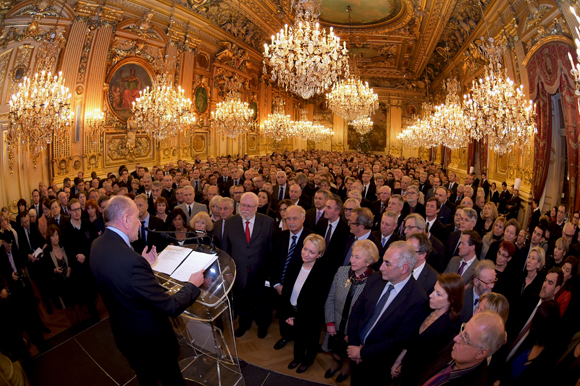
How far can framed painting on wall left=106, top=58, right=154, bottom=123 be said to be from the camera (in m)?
12.1

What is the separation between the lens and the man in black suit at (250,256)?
4758 mm

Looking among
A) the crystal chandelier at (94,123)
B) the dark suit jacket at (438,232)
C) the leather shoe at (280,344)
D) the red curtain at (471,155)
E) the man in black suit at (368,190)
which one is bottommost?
the leather shoe at (280,344)

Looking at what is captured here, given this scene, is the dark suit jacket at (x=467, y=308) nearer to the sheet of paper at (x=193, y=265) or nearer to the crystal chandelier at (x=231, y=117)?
the sheet of paper at (x=193, y=265)

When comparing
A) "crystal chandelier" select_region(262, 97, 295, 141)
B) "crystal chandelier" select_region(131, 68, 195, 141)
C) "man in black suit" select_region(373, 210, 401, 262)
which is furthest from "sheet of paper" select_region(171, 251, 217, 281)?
"crystal chandelier" select_region(262, 97, 295, 141)

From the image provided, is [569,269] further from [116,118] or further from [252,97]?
[252,97]

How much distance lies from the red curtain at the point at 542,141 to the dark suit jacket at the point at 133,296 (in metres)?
10.2

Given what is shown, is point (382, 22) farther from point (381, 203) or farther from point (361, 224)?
point (361, 224)

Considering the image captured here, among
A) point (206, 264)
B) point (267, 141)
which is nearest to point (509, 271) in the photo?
point (206, 264)

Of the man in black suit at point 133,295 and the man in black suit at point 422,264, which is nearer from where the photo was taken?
the man in black suit at point 133,295

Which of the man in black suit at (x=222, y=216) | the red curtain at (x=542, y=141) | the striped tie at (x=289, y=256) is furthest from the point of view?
the red curtain at (x=542, y=141)

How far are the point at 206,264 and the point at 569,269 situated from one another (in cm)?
412

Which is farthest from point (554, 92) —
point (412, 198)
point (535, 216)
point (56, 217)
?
point (56, 217)

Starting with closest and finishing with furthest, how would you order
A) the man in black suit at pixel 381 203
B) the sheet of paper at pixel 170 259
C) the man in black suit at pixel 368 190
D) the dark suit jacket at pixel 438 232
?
the sheet of paper at pixel 170 259
the dark suit jacket at pixel 438 232
the man in black suit at pixel 381 203
the man in black suit at pixel 368 190

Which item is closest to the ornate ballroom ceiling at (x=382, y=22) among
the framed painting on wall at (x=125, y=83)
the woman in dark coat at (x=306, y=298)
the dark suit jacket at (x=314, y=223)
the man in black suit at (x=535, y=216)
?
the framed painting on wall at (x=125, y=83)
